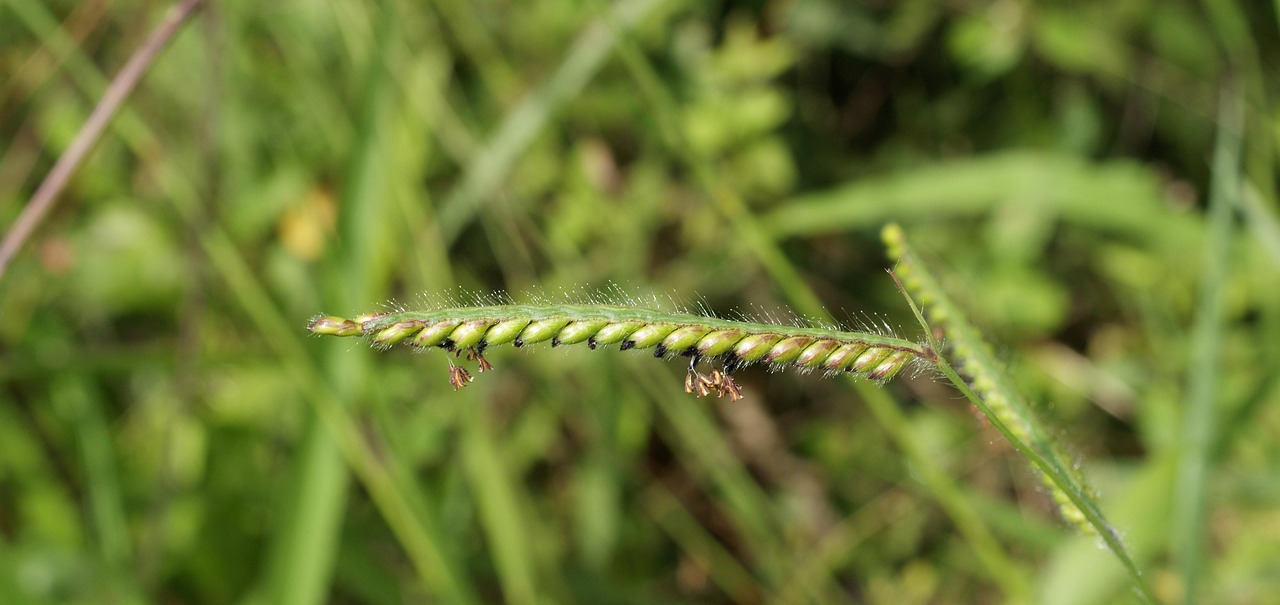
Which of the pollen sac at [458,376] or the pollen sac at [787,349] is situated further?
the pollen sac at [458,376]

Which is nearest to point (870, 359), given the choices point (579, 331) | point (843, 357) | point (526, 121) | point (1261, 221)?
point (843, 357)

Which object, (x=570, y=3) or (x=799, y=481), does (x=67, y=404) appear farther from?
(x=799, y=481)

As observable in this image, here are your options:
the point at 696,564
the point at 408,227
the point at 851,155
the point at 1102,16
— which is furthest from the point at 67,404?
the point at 1102,16

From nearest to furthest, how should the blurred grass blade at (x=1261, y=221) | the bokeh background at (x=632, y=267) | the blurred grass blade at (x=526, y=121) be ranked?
the blurred grass blade at (x=1261, y=221)
the bokeh background at (x=632, y=267)
the blurred grass blade at (x=526, y=121)

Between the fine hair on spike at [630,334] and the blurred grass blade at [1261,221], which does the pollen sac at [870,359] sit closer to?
A: the fine hair on spike at [630,334]

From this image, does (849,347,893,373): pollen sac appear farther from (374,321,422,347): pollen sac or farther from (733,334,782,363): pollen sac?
(374,321,422,347): pollen sac

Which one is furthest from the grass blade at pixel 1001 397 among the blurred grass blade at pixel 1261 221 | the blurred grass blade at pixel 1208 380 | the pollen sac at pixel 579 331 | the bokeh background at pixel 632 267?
the blurred grass blade at pixel 1261 221

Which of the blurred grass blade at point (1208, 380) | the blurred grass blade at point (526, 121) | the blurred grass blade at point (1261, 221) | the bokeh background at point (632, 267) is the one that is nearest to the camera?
the blurred grass blade at point (1208, 380)
